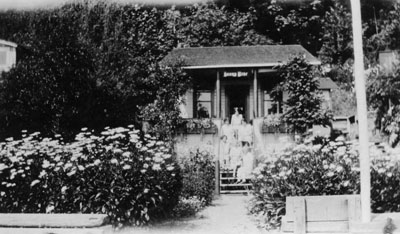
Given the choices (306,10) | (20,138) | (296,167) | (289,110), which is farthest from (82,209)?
(306,10)

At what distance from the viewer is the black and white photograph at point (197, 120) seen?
592cm

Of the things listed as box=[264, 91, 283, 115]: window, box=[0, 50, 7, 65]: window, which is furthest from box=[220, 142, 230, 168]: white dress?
box=[0, 50, 7, 65]: window

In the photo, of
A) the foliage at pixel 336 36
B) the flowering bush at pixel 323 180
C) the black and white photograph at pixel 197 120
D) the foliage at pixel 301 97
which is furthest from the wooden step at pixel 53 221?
the foliage at pixel 336 36

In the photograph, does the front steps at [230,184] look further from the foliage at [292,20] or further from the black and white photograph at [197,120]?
the foliage at [292,20]

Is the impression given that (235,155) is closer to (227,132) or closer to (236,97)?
(227,132)

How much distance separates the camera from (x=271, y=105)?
12.0 meters

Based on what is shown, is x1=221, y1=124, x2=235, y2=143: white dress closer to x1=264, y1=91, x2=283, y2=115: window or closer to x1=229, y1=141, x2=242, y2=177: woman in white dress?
x1=229, y1=141, x2=242, y2=177: woman in white dress

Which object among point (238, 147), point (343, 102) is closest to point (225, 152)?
point (238, 147)

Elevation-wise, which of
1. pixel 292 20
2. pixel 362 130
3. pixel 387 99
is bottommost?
pixel 362 130

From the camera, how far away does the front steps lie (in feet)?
27.9

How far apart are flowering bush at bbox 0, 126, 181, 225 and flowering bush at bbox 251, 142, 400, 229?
1.49 meters

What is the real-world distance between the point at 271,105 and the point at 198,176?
181 inches

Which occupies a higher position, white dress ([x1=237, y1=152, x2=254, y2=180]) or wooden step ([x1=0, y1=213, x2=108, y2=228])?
white dress ([x1=237, y1=152, x2=254, y2=180])

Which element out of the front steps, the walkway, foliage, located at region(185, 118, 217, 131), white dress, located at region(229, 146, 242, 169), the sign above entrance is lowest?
the walkway
